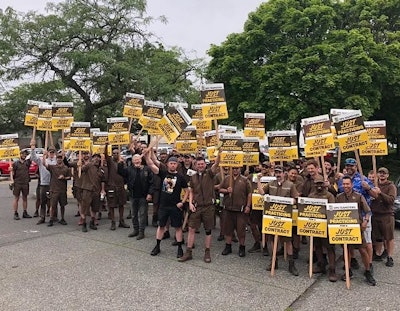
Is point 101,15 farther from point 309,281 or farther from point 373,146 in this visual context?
point 309,281

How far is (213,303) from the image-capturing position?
514 centimetres

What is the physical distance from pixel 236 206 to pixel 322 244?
175 cm

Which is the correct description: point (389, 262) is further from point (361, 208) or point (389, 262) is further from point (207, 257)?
point (207, 257)

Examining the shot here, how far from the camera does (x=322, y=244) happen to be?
6.49 meters

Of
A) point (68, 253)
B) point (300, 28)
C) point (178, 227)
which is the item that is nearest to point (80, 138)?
point (68, 253)

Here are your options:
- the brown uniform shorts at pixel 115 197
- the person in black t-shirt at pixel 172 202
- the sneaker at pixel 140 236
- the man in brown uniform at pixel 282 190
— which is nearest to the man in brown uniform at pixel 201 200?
the person in black t-shirt at pixel 172 202

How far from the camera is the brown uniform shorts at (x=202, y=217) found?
713 centimetres

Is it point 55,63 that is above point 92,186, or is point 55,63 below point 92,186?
above

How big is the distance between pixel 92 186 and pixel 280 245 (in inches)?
Answer: 184

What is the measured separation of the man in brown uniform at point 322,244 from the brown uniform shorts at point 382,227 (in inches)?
49.8

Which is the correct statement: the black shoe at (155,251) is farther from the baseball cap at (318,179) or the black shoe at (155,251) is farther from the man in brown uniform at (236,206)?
the baseball cap at (318,179)

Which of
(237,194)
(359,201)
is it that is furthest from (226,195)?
(359,201)

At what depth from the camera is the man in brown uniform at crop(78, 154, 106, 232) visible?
365 inches

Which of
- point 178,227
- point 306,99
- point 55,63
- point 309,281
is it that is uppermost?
point 55,63
